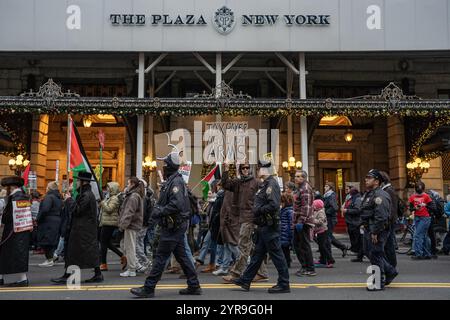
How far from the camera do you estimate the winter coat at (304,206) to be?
9.78 m

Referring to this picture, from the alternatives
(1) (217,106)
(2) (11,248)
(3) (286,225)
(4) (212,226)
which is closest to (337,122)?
(1) (217,106)

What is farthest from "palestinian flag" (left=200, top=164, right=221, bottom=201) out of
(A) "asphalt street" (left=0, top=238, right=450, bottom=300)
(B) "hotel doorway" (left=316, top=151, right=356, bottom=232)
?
(B) "hotel doorway" (left=316, top=151, right=356, bottom=232)

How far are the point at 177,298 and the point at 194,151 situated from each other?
45.5ft

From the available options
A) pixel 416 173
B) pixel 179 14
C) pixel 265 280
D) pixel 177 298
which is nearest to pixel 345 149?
pixel 416 173

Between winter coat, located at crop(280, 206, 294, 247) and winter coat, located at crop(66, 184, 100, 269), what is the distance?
400 cm

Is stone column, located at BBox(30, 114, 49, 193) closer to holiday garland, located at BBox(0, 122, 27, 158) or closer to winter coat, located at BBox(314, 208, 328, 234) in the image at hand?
holiday garland, located at BBox(0, 122, 27, 158)

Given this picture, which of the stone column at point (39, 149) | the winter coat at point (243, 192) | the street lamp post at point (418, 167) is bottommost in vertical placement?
the winter coat at point (243, 192)

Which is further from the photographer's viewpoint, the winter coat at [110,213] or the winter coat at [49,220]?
the winter coat at [49,220]

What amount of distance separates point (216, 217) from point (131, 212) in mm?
1730

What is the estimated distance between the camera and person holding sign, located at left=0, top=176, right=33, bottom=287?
26.8 ft

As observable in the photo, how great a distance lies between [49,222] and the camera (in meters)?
11.3

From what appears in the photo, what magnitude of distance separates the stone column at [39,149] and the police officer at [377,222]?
16970 mm

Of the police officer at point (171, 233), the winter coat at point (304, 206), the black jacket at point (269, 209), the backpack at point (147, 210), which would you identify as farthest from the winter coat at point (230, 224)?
the backpack at point (147, 210)

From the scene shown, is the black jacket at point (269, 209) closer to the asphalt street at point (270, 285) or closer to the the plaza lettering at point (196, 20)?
the asphalt street at point (270, 285)
